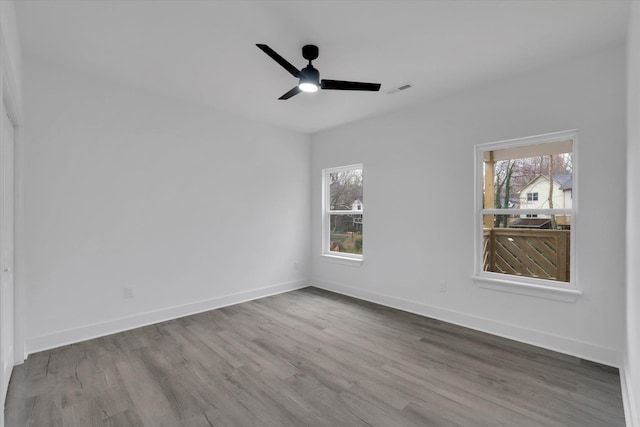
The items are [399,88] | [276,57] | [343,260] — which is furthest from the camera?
[343,260]

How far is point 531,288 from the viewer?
3158 millimetres

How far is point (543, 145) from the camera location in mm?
3221

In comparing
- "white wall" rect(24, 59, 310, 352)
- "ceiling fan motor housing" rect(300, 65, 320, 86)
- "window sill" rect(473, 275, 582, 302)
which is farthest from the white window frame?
"white wall" rect(24, 59, 310, 352)

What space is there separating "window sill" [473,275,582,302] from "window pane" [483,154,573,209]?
77 centimetres

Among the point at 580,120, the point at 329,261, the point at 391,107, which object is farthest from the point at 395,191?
the point at 580,120

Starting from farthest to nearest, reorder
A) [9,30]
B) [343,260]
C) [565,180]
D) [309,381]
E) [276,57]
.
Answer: [343,260] < [565,180] < [309,381] < [276,57] < [9,30]

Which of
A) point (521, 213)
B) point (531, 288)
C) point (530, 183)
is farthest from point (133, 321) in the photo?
point (530, 183)

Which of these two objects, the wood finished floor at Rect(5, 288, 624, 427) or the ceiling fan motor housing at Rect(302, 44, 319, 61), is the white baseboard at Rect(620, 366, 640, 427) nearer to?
the wood finished floor at Rect(5, 288, 624, 427)

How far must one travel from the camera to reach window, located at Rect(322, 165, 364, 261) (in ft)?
16.4

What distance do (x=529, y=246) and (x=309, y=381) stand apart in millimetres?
2564

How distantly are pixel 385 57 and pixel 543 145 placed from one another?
181cm

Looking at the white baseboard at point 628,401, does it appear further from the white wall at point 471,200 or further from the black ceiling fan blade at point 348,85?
the black ceiling fan blade at point 348,85

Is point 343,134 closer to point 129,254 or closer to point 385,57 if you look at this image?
point 385,57

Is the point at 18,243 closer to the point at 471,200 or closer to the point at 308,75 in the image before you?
the point at 308,75
